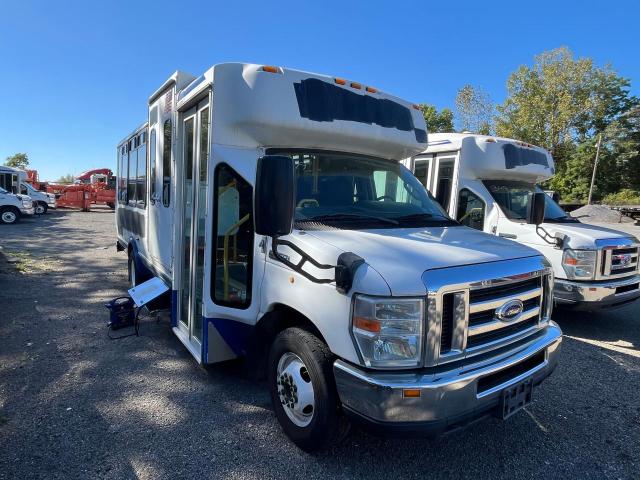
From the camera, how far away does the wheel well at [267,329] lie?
312cm

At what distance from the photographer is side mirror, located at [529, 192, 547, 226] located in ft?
18.8

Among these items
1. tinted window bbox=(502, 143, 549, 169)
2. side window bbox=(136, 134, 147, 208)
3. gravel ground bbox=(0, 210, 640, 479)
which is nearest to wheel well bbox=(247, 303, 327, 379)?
gravel ground bbox=(0, 210, 640, 479)

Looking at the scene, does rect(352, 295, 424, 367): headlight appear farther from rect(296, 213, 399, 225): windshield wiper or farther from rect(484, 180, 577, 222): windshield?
rect(484, 180, 577, 222): windshield

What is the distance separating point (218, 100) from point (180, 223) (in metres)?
1.57

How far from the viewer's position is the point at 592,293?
18.2 feet

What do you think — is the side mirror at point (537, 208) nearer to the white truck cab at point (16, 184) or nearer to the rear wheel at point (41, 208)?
the white truck cab at point (16, 184)

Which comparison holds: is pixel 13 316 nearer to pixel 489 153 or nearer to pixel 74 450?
pixel 74 450

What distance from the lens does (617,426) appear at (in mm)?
3521

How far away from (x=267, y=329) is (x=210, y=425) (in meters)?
0.89

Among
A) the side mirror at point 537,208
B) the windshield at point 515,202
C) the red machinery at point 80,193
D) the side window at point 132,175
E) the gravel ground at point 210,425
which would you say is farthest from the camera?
the red machinery at point 80,193

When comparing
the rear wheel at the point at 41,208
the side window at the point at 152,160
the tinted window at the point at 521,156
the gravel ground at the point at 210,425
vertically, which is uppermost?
the tinted window at the point at 521,156

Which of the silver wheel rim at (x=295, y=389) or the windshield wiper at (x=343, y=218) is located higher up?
the windshield wiper at (x=343, y=218)

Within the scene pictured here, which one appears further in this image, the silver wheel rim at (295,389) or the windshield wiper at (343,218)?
the windshield wiper at (343,218)

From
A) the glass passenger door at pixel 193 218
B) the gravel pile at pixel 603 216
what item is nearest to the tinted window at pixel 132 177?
the glass passenger door at pixel 193 218
